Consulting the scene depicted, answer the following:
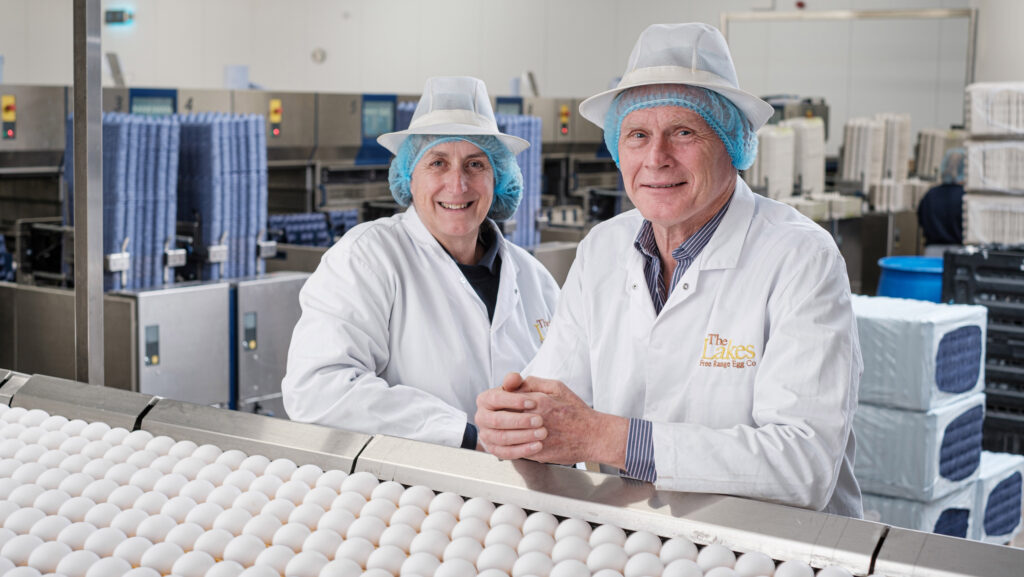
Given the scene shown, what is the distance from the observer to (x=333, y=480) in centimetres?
145

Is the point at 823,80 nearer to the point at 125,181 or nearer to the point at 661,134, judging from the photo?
the point at 125,181

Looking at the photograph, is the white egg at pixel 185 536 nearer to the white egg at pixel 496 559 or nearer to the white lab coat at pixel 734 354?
the white egg at pixel 496 559

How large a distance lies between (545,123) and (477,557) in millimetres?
7445

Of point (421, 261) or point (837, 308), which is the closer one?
point (837, 308)

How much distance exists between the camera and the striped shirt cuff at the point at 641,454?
136 centimetres

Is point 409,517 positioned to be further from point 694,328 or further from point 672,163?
point 672,163

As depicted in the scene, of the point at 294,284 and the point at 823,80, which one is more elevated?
the point at 823,80

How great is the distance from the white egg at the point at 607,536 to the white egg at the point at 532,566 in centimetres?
8

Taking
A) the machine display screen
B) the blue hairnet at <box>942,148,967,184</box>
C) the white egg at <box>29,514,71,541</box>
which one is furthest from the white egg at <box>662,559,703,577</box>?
the blue hairnet at <box>942,148,967,184</box>

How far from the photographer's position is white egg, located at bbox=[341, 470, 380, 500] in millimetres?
1420

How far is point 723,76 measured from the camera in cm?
157

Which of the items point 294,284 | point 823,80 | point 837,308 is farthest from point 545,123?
point 837,308

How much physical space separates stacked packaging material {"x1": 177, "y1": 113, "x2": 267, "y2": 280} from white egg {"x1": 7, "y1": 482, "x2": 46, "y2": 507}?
263 centimetres

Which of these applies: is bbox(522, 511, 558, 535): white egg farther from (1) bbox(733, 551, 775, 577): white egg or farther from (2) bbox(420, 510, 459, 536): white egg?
(1) bbox(733, 551, 775, 577): white egg
